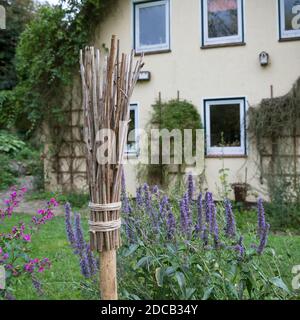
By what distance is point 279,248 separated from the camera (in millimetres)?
4648

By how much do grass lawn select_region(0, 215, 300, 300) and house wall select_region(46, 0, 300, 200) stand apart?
9.26ft

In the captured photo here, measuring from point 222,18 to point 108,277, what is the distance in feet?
24.5

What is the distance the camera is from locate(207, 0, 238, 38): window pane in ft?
26.9

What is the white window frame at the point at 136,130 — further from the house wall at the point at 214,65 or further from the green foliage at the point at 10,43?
the green foliage at the point at 10,43

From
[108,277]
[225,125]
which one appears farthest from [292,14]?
[108,277]

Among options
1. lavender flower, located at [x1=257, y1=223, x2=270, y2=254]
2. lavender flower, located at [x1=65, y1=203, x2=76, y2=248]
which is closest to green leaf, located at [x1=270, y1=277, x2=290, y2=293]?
lavender flower, located at [x1=257, y1=223, x2=270, y2=254]

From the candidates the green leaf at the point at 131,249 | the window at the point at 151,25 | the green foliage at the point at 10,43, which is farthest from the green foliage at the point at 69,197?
the green foliage at the point at 10,43

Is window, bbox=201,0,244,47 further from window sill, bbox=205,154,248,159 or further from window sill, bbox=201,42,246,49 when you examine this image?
window sill, bbox=205,154,248,159

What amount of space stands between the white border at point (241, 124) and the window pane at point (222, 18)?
124 cm

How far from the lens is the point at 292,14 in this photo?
7719 millimetres

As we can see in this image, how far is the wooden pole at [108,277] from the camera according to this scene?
5.63ft

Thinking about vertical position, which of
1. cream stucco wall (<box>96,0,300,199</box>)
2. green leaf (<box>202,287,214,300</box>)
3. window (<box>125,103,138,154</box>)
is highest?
cream stucco wall (<box>96,0,300,199</box>)

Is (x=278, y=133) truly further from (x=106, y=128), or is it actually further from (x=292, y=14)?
(x=106, y=128)
